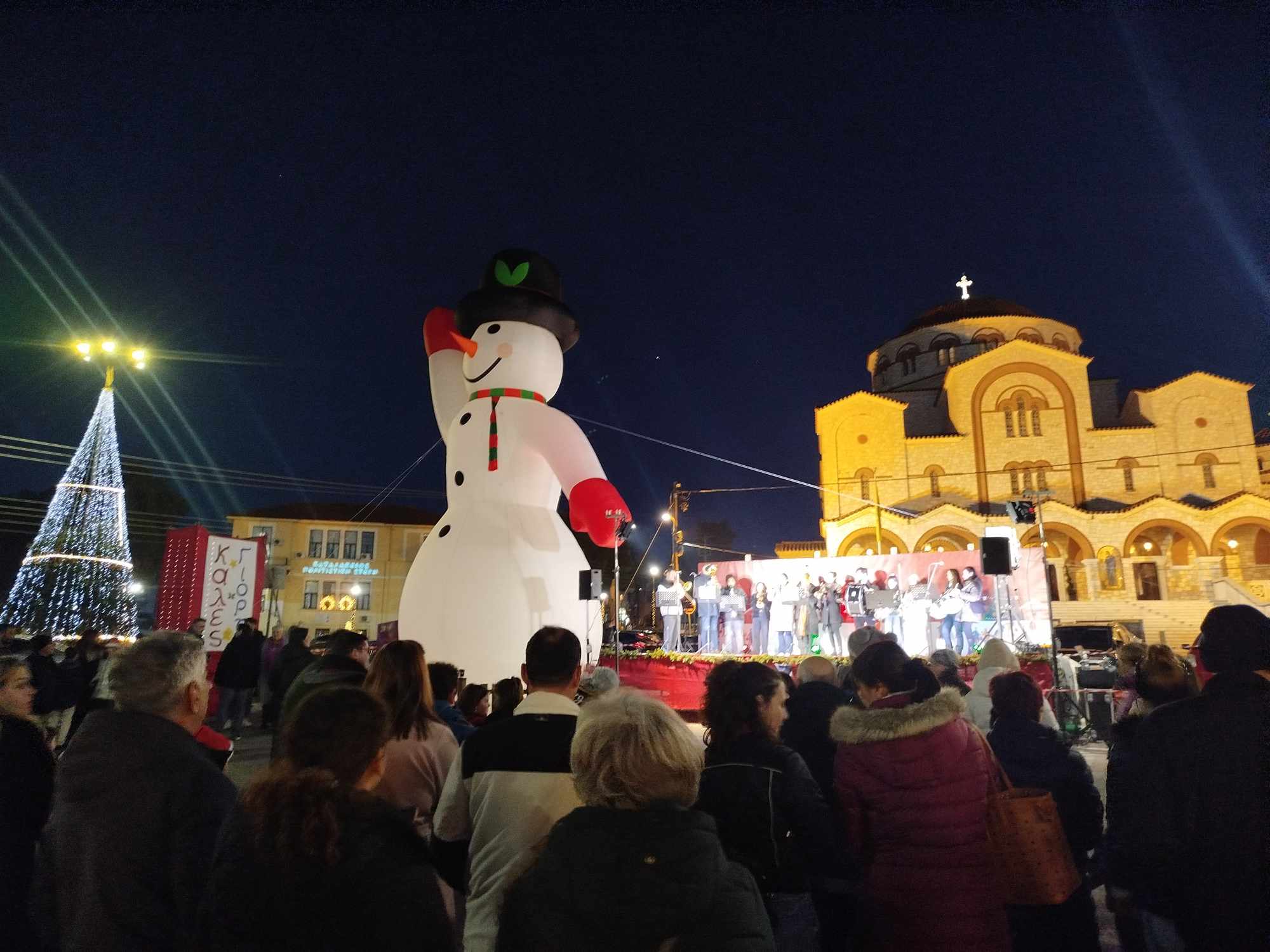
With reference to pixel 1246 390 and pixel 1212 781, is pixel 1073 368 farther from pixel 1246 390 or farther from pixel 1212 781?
pixel 1212 781

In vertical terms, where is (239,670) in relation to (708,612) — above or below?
below

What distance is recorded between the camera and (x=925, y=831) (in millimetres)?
2701

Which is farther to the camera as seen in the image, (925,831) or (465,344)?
(465,344)

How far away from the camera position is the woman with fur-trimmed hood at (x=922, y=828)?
2680 millimetres

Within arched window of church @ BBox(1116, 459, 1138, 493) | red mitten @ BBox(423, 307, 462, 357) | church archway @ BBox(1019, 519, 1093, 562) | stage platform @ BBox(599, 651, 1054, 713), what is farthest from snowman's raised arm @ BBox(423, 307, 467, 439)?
arched window of church @ BBox(1116, 459, 1138, 493)

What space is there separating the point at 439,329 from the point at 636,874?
1123cm

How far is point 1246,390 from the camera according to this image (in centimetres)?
3378

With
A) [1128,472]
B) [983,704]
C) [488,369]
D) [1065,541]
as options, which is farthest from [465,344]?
[1128,472]

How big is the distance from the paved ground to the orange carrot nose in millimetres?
5868

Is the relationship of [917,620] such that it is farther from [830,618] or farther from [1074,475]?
[1074,475]

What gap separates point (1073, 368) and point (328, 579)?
126ft

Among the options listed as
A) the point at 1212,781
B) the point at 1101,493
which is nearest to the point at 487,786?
the point at 1212,781

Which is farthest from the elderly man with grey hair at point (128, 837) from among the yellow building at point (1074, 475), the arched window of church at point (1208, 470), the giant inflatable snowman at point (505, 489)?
the arched window of church at point (1208, 470)

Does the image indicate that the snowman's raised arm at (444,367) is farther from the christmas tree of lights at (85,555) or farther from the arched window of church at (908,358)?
the arched window of church at (908,358)
